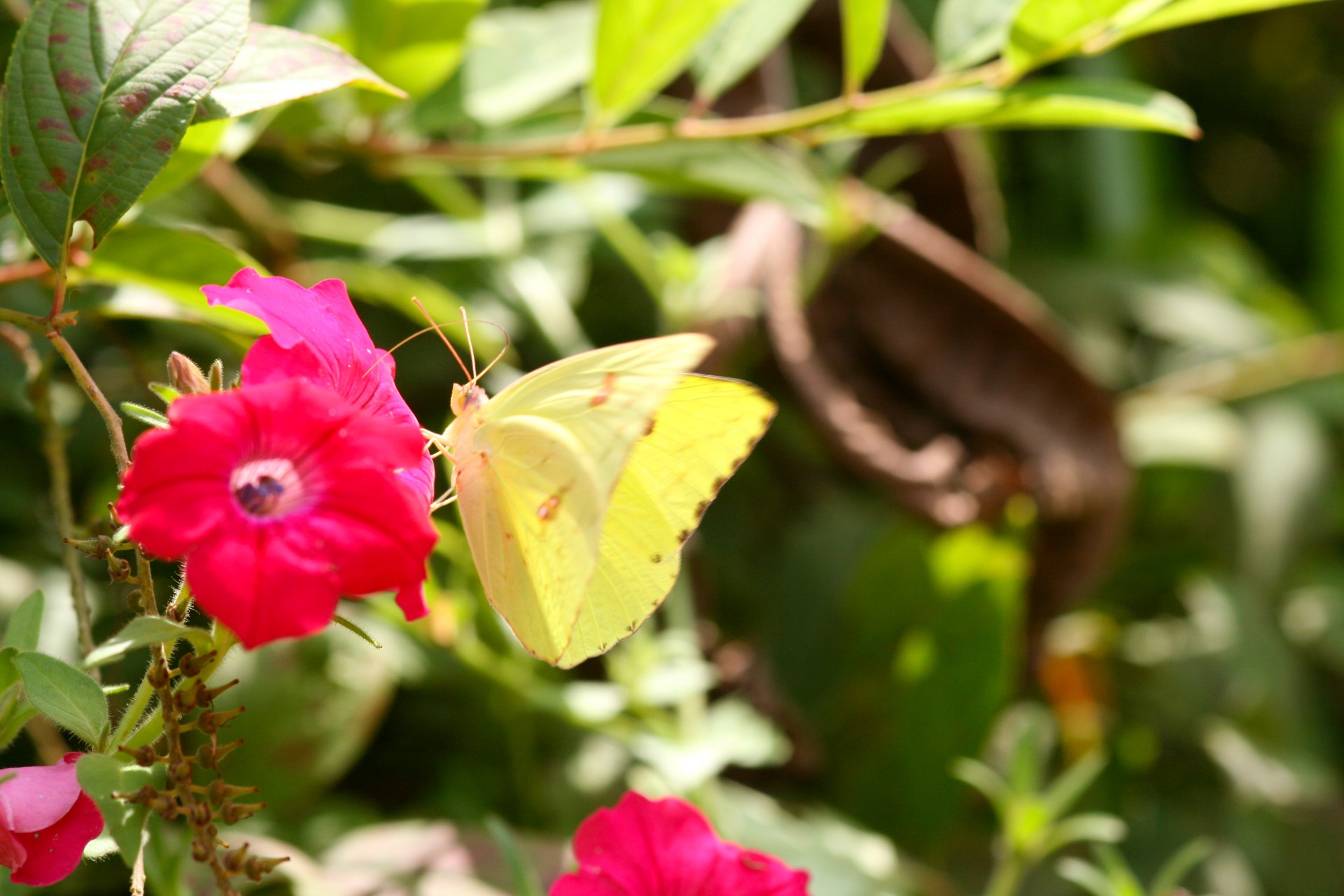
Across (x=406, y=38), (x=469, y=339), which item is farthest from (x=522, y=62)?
(x=469, y=339)

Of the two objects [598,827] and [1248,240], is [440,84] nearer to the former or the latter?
[598,827]

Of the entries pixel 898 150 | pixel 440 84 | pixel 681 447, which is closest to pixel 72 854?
pixel 681 447

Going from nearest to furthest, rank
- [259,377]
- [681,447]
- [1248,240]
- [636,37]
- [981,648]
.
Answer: [259,377] < [681,447] < [636,37] < [981,648] < [1248,240]

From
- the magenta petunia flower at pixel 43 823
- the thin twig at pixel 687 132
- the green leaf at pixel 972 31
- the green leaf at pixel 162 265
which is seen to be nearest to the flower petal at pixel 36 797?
the magenta petunia flower at pixel 43 823

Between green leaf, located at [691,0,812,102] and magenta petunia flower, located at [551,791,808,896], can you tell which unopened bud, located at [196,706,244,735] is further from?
green leaf, located at [691,0,812,102]

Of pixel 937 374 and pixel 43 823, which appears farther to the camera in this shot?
pixel 937 374

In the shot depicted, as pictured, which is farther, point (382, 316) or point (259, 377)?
point (382, 316)

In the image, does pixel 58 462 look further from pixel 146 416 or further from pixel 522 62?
pixel 522 62
